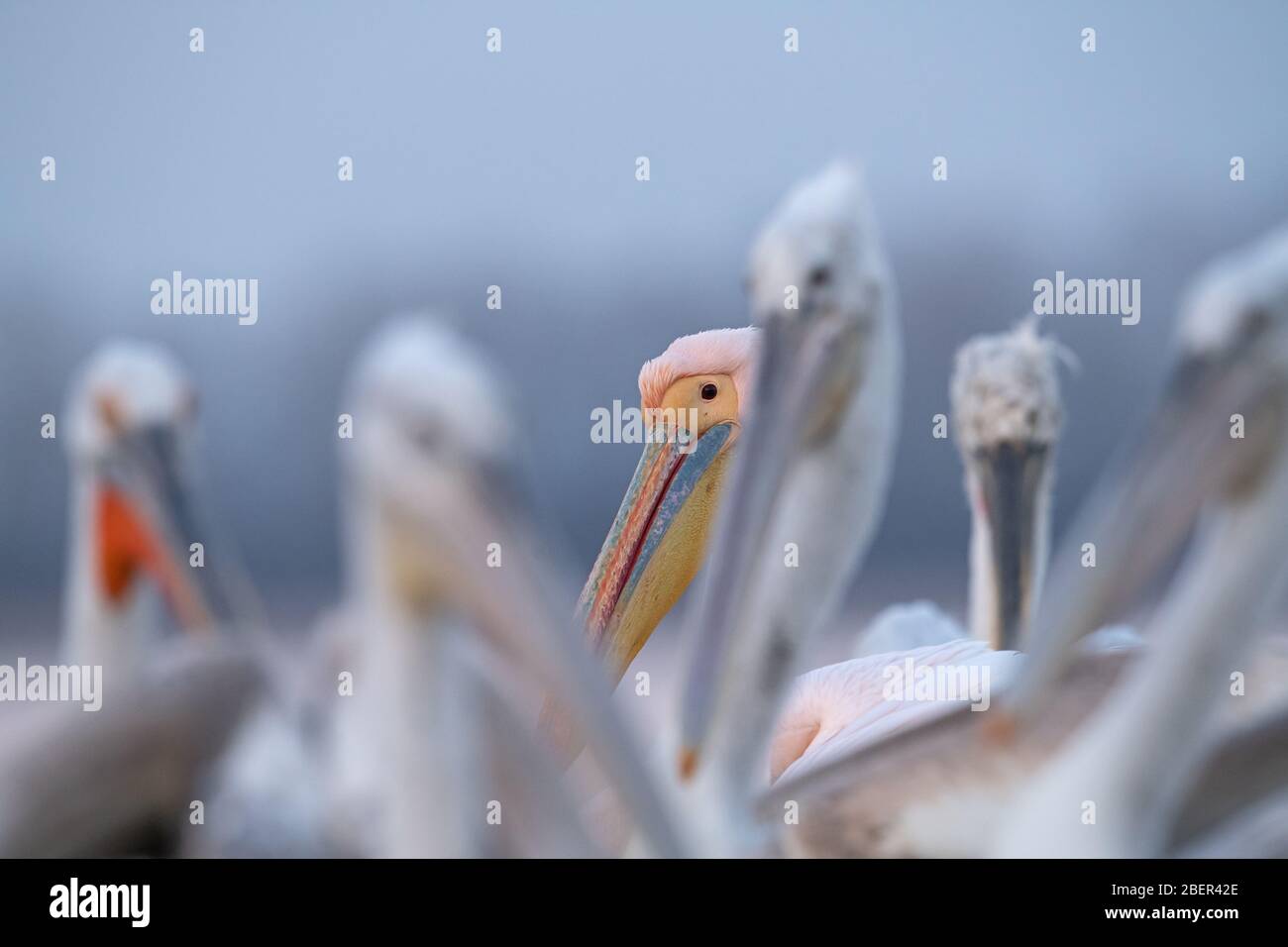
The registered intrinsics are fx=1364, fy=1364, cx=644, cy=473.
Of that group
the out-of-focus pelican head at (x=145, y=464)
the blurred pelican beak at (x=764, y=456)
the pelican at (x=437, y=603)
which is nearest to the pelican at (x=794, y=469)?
the blurred pelican beak at (x=764, y=456)

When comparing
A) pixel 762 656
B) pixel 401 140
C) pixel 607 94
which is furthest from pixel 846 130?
pixel 762 656

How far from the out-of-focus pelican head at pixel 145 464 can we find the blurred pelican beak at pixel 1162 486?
99cm

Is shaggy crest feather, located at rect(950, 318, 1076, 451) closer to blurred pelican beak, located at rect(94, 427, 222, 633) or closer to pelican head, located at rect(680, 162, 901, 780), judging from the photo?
pelican head, located at rect(680, 162, 901, 780)

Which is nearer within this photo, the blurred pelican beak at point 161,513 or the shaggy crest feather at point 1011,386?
the blurred pelican beak at point 161,513

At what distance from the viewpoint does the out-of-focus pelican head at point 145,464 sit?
1570 mm

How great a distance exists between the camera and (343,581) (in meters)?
2.03

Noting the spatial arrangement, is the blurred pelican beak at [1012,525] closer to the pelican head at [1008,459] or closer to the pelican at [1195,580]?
the pelican head at [1008,459]

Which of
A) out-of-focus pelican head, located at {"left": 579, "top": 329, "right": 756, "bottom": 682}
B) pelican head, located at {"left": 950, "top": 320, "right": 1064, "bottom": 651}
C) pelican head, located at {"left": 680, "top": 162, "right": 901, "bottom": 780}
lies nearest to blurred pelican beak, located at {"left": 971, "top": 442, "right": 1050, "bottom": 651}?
pelican head, located at {"left": 950, "top": 320, "right": 1064, "bottom": 651}

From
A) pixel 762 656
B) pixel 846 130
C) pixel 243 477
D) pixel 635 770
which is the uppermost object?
pixel 846 130

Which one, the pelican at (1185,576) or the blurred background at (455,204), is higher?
the blurred background at (455,204)

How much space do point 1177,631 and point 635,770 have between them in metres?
0.65

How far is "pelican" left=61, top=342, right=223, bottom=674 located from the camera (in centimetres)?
157

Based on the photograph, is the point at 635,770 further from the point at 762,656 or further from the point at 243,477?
the point at 243,477
